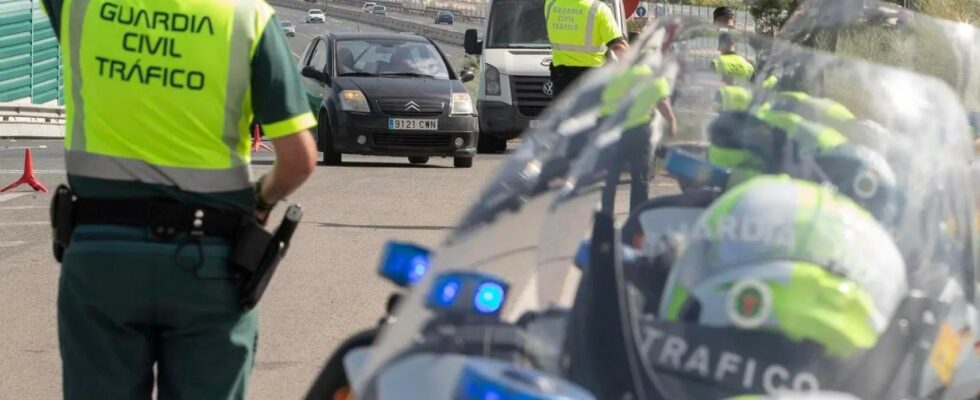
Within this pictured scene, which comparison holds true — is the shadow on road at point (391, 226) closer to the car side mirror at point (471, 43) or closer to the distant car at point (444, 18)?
the car side mirror at point (471, 43)

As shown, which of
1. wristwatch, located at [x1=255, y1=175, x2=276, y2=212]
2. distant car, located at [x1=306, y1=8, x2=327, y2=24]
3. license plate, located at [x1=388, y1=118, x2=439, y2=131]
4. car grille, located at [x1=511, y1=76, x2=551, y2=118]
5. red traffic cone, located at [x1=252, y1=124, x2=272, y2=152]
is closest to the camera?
wristwatch, located at [x1=255, y1=175, x2=276, y2=212]

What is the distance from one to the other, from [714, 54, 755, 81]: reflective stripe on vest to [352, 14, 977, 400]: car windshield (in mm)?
164

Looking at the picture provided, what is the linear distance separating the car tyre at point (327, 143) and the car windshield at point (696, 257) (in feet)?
54.1

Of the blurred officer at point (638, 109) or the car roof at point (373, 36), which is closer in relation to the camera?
the blurred officer at point (638, 109)

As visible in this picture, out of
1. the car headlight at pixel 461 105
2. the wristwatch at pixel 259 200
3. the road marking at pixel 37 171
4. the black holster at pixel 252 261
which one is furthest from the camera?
the car headlight at pixel 461 105

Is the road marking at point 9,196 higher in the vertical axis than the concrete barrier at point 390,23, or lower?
higher

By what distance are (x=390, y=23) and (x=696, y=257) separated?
97906mm

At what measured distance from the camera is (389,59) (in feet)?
67.7

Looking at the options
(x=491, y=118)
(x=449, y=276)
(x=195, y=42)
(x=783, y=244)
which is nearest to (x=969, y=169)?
(x=783, y=244)

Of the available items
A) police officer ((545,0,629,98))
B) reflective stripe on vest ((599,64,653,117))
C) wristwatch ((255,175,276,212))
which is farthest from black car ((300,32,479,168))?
reflective stripe on vest ((599,64,653,117))

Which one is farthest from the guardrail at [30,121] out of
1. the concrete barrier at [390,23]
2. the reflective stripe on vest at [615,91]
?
the concrete barrier at [390,23]

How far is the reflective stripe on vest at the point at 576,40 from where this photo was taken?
48.0 feet

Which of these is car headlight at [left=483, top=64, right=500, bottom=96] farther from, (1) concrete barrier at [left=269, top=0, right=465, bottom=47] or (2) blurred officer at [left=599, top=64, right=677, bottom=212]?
(1) concrete barrier at [left=269, top=0, right=465, bottom=47]

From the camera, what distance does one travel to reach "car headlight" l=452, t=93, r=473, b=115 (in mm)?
19875
